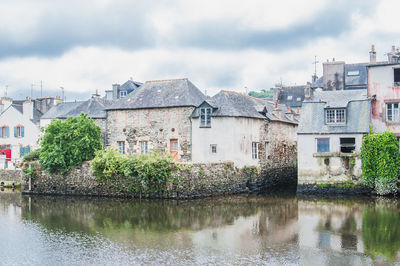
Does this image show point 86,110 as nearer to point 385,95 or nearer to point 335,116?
point 335,116

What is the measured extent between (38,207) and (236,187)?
1275 centimetres

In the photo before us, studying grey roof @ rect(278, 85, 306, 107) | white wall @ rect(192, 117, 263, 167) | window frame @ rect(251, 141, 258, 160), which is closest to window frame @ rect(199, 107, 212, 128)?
white wall @ rect(192, 117, 263, 167)

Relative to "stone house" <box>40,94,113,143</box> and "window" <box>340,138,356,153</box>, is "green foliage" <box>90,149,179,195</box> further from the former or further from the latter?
"window" <box>340,138,356,153</box>

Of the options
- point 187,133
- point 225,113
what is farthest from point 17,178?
point 225,113

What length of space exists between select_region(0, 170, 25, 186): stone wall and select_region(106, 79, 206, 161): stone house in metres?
8.11

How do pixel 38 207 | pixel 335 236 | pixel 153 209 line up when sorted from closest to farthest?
pixel 335 236 → pixel 153 209 → pixel 38 207

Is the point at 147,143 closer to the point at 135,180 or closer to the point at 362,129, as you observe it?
the point at 135,180

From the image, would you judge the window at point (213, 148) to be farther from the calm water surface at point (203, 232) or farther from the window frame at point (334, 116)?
the window frame at point (334, 116)

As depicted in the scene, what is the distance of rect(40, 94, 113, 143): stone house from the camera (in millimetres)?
37250

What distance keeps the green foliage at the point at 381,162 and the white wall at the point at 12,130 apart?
30.9 metres

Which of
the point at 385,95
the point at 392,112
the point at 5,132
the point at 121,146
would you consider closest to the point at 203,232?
the point at 392,112

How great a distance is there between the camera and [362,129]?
93.5 ft

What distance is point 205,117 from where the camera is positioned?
31.4 metres

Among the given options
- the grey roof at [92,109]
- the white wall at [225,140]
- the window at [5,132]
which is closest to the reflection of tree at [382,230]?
the white wall at [225,140]
